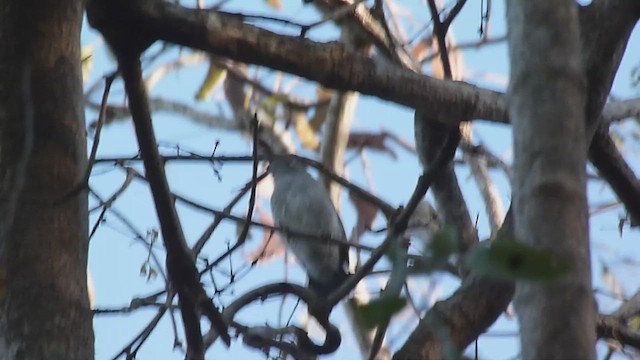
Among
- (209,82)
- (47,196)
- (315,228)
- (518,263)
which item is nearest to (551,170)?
(518,263)

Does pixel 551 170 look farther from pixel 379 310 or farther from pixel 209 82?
pixel 209 82

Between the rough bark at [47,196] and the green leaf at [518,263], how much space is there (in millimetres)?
820

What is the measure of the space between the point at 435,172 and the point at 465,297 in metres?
0.18

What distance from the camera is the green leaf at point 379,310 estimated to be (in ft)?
2.00

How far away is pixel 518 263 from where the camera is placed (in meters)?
0.58

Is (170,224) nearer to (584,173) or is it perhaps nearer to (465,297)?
(465,297)

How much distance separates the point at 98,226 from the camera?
164 cm

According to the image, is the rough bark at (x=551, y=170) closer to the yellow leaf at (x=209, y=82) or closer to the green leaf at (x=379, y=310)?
the green leaf at (x=379, y=310)

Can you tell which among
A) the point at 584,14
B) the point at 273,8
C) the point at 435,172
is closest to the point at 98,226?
the point at 435,172

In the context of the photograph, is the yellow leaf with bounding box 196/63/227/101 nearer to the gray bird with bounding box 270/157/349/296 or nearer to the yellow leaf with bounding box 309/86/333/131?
the yellow leaf with bounding box 309/86/333/131

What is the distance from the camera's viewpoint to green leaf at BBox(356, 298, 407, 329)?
0.61m

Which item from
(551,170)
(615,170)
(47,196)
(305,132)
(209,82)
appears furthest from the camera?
(305,132)

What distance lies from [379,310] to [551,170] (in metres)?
0.24

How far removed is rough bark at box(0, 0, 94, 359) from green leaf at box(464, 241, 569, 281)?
0.82 metres
